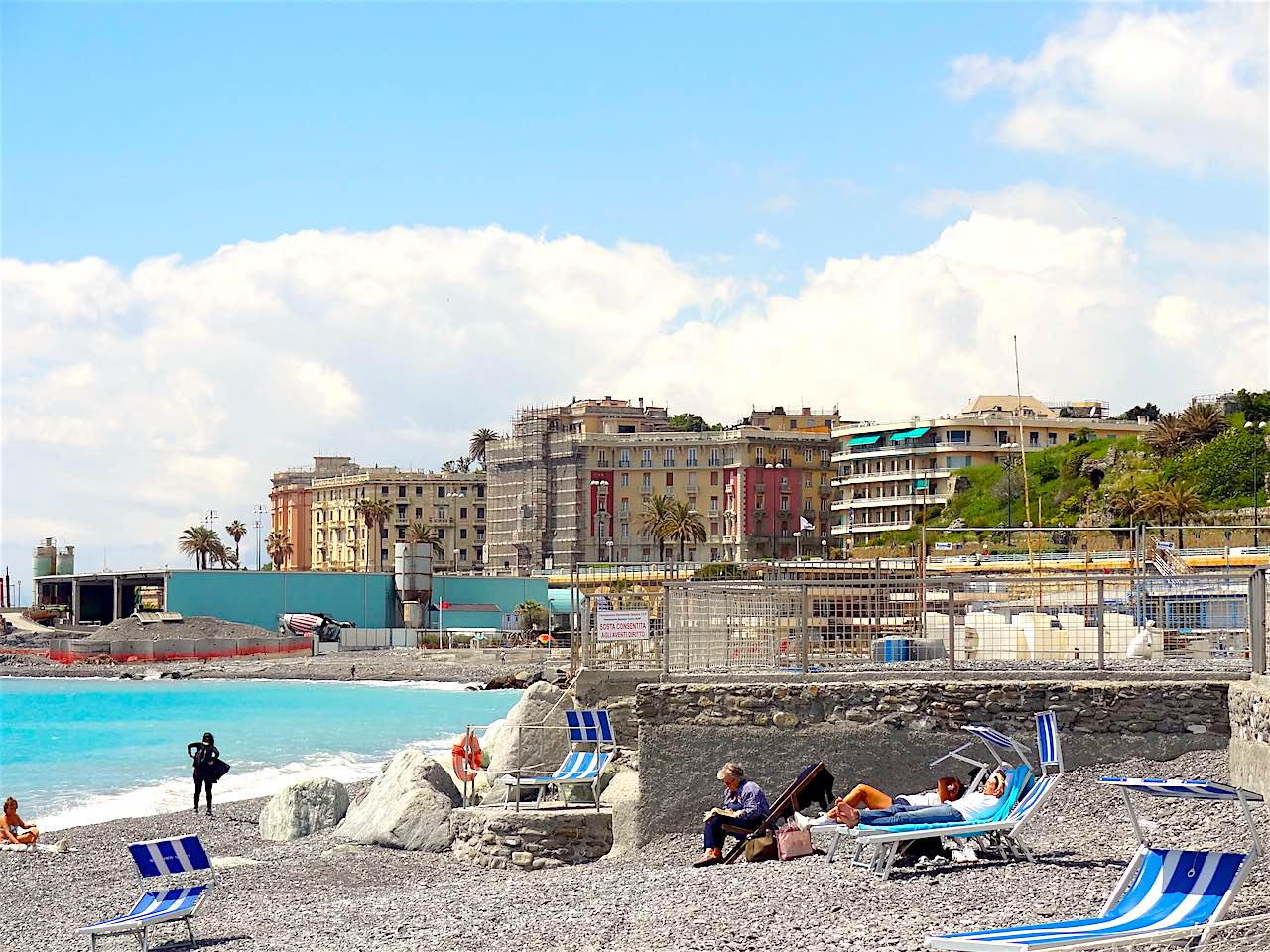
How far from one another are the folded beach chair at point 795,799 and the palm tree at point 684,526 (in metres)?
110

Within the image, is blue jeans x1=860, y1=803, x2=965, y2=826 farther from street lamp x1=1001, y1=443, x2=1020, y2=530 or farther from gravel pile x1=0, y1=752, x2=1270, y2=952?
street lamp x1=1001, y1=443, x2=1020, y2=530

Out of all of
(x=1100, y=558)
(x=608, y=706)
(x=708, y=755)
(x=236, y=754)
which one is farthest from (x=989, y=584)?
(x=1100, y=558)

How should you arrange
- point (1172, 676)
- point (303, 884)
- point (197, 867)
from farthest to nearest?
point (303, 884) → point (1172, 676) → point (197, 867)

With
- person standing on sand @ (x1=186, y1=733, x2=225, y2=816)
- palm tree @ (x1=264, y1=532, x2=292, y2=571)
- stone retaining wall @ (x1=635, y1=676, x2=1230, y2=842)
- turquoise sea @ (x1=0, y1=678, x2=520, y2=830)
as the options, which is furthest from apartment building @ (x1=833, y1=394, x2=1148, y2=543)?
stone retaining wall @ (x1=635, y1=676, x2=1230, y2=842)

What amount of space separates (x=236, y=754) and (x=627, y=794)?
3181cm

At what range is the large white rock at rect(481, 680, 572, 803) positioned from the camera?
18.3 meters

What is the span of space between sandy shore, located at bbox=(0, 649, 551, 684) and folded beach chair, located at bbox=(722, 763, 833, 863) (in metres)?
66.6

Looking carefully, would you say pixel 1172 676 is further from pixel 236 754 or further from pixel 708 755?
pixel 236 754

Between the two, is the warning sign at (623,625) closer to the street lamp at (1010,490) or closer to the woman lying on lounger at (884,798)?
the woman lying on lounger at (884,798)

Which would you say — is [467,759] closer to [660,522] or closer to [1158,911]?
[1158,911]

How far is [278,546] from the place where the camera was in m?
169

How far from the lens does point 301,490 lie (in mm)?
166750

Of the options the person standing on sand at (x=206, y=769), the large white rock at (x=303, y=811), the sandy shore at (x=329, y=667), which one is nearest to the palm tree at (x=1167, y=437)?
the sandy shore at (x=329, y=667)

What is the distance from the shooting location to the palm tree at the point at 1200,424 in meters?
101
